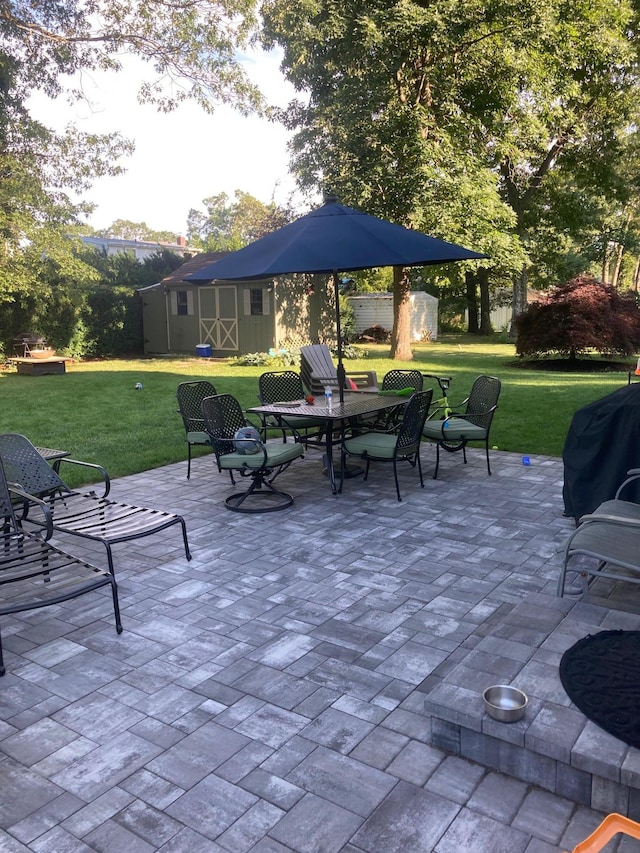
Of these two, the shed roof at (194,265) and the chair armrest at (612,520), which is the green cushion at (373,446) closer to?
the chair armrest at (612,520)

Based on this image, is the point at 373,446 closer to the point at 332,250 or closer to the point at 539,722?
the point at 332,250

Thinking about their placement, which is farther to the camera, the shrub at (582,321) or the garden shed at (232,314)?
the garden shed at (232,314)

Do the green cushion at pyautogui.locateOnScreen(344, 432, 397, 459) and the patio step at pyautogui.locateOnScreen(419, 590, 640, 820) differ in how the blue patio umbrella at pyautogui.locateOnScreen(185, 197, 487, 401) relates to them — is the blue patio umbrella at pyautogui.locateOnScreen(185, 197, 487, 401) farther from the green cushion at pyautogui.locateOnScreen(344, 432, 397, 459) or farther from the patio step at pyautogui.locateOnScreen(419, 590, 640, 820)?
the patio step at pyautogui.locateOnScreen(419, 590, 640, 820)

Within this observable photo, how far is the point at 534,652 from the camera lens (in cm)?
271

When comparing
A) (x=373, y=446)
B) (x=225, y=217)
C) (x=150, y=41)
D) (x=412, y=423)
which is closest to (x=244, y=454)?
(x=373, y=446)

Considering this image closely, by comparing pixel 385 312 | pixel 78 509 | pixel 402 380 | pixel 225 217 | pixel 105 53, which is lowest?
→ pixel 78 509

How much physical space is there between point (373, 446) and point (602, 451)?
76.7 inches

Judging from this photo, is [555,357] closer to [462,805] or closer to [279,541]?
[279,541]

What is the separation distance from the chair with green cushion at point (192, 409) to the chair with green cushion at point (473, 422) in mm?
A: 2138

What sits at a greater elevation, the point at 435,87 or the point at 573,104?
the point at 573,104

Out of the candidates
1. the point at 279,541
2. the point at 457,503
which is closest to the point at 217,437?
the point at 279,541

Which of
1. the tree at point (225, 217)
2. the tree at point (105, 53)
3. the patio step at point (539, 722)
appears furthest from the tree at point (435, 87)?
the tree at point (225, 217)

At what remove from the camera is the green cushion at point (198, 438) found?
20.2ft

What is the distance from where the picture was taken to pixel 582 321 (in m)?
14.9
